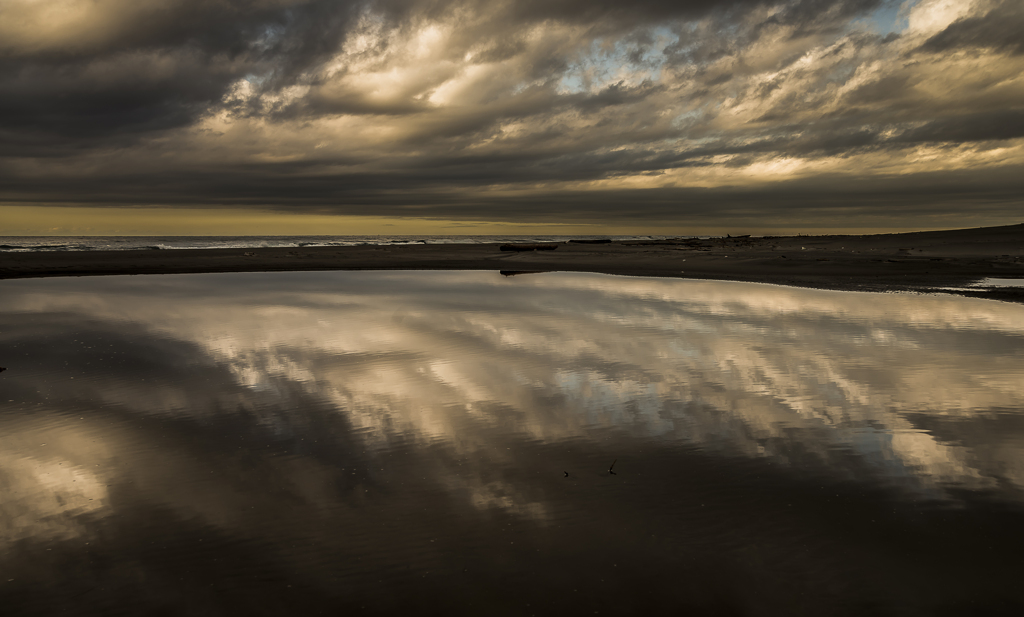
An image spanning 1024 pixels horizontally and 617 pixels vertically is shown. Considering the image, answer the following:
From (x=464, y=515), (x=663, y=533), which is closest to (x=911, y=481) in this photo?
(x=663, y=533)

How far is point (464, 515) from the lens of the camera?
4.39 m

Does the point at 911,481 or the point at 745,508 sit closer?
the point at 745,508

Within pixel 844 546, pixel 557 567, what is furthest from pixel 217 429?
pixel 844 546

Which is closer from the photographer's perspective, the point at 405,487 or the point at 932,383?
the point at 405,487

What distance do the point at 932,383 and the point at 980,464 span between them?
3211mm

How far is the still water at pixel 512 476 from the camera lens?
3.57 meters

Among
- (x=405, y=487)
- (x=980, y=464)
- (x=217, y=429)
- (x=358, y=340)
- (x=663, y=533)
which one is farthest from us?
(x=358, y=340)

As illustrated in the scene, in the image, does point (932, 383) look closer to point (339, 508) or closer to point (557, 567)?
point (557, 567)

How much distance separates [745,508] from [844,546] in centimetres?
71

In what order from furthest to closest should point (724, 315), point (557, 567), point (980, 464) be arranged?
point (724, 315), point (980, 464), point (557, 567)

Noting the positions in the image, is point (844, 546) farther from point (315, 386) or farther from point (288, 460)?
point (315, 386)

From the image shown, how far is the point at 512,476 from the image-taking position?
5.06m

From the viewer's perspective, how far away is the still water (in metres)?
3.57

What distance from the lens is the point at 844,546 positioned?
13.0ft
